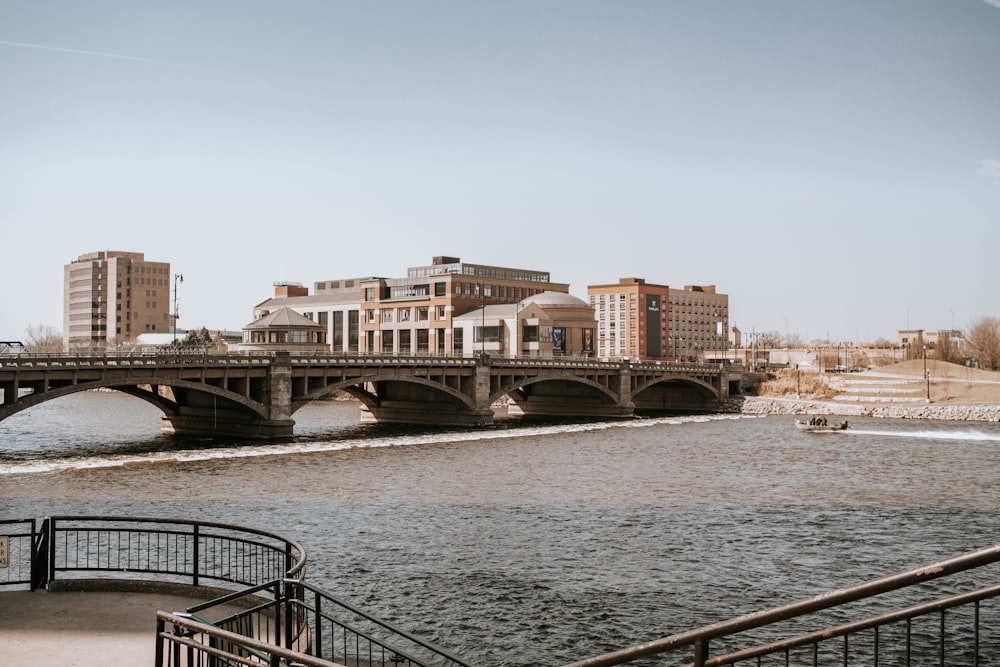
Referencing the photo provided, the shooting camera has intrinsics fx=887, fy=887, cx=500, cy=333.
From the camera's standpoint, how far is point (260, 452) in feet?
205

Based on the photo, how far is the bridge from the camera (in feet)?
196

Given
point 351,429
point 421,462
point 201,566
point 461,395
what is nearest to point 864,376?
point 461,395

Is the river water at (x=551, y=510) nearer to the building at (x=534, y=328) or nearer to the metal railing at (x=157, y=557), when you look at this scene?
the metal railing at (x=157, y=557)

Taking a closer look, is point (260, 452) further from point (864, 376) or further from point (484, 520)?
point (864, 376)

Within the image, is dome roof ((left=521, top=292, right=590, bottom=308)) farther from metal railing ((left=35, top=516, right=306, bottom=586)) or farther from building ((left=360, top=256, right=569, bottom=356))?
metal railing ((left=35, top=516, right=306, bottom=586))

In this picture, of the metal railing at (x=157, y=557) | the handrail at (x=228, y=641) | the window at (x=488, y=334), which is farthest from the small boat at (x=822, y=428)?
the handrail at (x=228, y=641)

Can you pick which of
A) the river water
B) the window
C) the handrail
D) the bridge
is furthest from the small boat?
the handrail

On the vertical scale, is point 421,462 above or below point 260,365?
below

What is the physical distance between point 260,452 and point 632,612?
→ 1689 inches

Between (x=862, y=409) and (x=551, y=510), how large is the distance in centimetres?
8387

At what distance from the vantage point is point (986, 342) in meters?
164

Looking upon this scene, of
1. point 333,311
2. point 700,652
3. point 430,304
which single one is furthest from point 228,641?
point 333,311

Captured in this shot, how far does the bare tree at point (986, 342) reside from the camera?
527 ft

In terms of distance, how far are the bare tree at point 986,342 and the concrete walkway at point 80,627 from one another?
173 m
